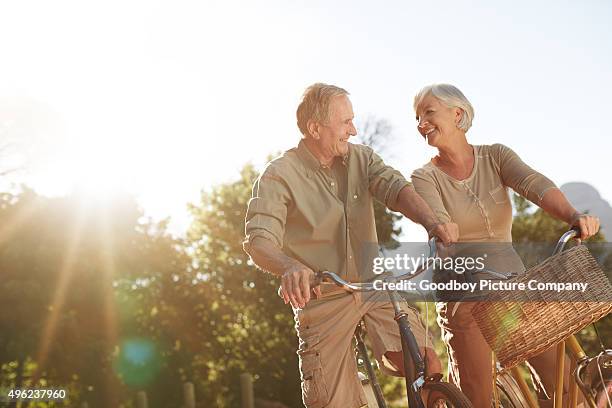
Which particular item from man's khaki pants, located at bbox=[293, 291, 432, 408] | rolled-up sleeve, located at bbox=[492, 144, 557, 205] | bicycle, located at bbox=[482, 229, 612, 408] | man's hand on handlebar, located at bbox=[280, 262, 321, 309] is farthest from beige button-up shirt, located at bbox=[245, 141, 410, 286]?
bicycle, located at bbox=[482, 229, 612, 408]

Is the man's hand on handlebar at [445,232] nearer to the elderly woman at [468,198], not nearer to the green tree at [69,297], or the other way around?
the elderly woman at [468,198]

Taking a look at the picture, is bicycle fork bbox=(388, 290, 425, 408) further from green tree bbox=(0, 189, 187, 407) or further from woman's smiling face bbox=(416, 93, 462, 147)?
green tree bbox=(0, 189, 187, 407)

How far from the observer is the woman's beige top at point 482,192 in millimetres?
3783

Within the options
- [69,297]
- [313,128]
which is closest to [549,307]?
[313,128]

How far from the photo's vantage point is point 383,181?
3492mm

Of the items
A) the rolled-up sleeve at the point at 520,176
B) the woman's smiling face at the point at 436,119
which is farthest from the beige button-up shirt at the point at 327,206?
the rolled-up sleeve at the point at 520,176

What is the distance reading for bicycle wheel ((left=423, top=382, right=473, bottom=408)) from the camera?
285 centimetres

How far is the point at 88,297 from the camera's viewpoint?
91.5ft

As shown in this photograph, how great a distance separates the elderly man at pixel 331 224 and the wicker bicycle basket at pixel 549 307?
405 mm

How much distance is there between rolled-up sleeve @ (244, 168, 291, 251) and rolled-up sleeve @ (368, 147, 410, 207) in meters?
0.37

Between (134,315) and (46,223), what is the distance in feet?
15.8

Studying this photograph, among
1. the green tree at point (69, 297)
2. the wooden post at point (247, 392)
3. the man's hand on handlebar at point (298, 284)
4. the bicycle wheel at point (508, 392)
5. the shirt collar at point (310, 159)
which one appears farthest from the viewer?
the green tree at point (69, 297)

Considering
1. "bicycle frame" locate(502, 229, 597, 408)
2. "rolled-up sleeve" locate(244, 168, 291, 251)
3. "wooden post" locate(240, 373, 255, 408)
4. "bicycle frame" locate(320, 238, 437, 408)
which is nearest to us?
"bicycle frame" locate(320, 238, 437, 408)

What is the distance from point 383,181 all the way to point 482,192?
0.62 meters
